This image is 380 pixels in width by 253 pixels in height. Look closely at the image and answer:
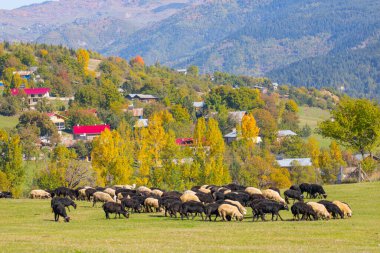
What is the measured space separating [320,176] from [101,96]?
74.8m

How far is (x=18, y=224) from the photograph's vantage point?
1582 inches

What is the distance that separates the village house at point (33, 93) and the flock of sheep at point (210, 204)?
395ft

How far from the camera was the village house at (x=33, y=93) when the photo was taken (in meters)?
174

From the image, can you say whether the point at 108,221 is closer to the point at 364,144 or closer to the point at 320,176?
the point at 364,144

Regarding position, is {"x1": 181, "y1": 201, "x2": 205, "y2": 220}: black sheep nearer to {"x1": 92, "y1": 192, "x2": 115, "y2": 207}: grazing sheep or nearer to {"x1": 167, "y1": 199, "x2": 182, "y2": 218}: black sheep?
{"x1": 167, "y1": 199, "x2": 182, "y2": 218}: black sheep

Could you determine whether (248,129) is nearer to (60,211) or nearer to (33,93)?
(33,93)

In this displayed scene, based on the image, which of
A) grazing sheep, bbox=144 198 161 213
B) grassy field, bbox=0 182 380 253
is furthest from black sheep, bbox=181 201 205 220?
grazing sheep, bbox=144 198 161 213

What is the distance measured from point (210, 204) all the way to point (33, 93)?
462 feet

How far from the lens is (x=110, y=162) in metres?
83.7

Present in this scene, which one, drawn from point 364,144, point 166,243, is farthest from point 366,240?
point 364,144

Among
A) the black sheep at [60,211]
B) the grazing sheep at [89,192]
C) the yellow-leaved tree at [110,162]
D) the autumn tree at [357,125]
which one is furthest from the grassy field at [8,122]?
the black sheep at [60,211]

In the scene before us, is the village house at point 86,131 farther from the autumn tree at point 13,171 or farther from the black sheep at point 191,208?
the black sheep at point 191,208

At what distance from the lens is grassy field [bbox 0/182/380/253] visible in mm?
28094

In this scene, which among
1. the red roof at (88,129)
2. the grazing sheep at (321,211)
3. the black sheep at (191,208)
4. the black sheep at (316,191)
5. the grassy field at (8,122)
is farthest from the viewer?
the red roof at (88,129)
